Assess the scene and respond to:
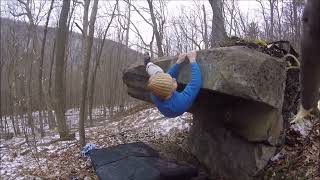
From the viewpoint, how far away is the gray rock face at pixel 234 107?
363 centimetres

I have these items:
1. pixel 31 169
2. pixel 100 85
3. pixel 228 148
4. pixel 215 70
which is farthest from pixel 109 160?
pixel 100 85

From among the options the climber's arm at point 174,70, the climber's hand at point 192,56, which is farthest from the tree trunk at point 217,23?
the climber's hand at point 192,56

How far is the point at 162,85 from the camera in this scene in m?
3.80

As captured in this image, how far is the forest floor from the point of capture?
4.09 metres

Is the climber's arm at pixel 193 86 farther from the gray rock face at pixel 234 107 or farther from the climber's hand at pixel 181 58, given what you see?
the climber's hand at pixel 181 58

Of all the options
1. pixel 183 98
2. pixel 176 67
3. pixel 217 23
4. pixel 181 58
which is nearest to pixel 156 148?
pixel 176 67

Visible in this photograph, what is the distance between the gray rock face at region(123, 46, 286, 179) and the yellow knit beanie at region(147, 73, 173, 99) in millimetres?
412

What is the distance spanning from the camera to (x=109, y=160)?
517 cm

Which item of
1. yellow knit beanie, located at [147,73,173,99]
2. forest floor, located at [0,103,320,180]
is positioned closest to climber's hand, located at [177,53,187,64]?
yellow knit beanie, located at [147,73,173,99]

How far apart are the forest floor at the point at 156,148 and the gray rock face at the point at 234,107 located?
0.26m

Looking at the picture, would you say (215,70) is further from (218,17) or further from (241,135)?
(218,17)

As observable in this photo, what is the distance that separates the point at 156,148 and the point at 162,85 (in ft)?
8.23

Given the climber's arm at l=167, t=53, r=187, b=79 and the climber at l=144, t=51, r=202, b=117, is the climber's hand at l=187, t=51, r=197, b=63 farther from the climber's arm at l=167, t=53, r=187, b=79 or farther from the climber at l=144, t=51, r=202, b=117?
the climber's arm at l=167, t=53, r=187, b=79

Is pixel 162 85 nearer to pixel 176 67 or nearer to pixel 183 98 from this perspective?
pixel 183 98
